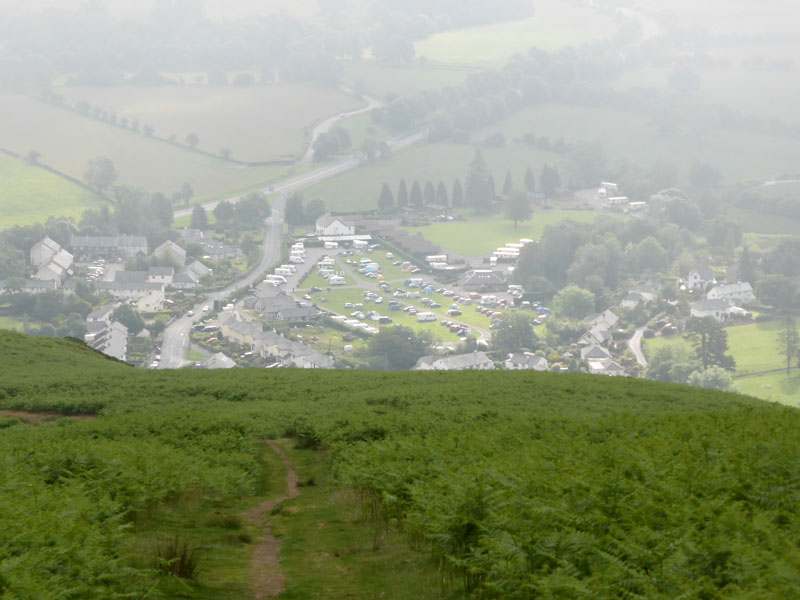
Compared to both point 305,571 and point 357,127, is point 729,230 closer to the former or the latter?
point 357,127

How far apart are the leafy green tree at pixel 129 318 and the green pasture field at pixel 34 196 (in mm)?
43125

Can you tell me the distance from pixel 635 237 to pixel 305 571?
12703 centimetres

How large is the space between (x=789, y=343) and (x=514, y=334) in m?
28.5

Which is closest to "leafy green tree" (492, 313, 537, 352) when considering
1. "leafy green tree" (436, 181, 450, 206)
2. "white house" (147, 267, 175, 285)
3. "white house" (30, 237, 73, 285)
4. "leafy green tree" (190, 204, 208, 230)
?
"white house" (147, 267, 175, 285)

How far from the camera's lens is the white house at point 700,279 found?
379 feet

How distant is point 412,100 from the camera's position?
193375 mm

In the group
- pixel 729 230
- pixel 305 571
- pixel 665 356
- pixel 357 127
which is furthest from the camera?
pixel 357 127

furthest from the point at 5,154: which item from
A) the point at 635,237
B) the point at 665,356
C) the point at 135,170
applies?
the point at 665,356

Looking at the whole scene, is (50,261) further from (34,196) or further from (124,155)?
(124,155)

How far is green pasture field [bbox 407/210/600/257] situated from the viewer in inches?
5152

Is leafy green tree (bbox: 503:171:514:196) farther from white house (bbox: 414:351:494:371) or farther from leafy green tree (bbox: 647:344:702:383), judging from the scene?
white house (bbox: 414:351:494:371)

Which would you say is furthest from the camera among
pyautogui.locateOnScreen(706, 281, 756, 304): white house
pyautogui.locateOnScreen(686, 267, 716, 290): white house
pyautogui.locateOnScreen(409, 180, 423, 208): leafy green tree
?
pyautogui.locateOnScreen(409, 180, 423, 208): leafy green tree

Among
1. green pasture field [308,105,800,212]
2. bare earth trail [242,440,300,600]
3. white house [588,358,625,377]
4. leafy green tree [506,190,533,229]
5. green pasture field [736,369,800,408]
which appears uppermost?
green pasture field [308,105,800,212]

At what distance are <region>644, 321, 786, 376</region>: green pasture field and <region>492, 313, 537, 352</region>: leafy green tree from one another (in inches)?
526
